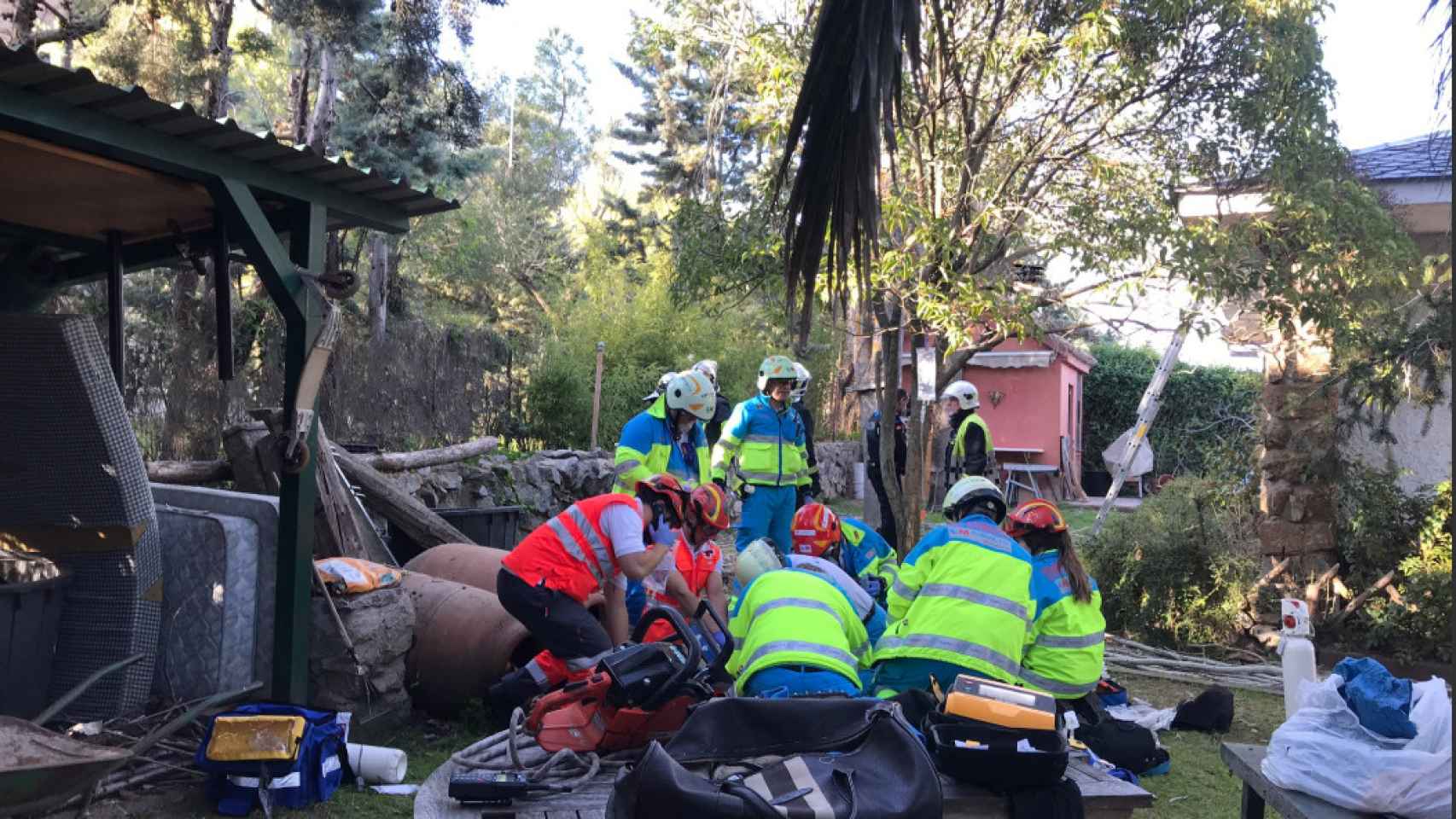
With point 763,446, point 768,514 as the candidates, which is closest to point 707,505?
point 763,446

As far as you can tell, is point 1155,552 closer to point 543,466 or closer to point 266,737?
point 543,466

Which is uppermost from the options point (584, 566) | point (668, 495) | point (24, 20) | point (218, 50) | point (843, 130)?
point (218, 50)

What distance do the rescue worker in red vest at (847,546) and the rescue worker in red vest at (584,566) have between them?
3.42 feet

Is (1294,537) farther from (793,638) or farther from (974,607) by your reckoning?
(793,638)

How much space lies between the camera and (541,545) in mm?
5863

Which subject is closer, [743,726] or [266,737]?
[743,726]

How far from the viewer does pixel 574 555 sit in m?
5.81

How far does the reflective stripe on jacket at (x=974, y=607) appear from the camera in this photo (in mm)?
4816

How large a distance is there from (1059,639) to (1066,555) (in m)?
0.39

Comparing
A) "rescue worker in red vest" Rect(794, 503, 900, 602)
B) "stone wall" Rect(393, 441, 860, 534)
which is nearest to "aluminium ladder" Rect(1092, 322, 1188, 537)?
"rescue worker in red vest" Rect(794, 503, 900, 602)

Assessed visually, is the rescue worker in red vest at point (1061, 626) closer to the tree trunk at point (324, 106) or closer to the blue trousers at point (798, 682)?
the blue trousers at point (798, 682)

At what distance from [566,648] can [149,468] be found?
3.65 metres

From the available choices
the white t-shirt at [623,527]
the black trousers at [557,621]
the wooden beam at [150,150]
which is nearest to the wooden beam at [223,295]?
the wooden beam at [150,150]

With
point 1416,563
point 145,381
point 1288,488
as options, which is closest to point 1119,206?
point 1288,488
